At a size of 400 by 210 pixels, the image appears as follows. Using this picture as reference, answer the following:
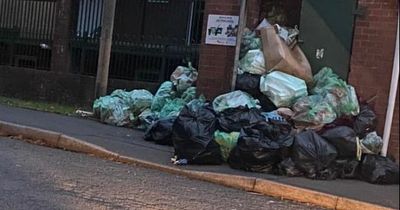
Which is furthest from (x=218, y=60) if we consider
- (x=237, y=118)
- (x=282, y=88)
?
(x=237, y=118)

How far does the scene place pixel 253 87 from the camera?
9273mm

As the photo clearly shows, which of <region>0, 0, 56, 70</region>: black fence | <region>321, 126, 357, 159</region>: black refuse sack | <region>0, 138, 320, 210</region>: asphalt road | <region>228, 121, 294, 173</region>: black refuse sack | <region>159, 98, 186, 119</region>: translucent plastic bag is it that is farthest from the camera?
<region>0, 0, 56, 70</region>: black fence

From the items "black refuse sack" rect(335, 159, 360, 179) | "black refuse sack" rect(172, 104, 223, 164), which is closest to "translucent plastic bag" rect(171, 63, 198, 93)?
"black refuse sack" rect(172, 104, 223, 164)

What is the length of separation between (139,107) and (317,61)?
3163mm

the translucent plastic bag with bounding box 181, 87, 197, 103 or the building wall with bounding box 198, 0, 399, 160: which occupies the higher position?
the building wall with bounding box 198, 0, 399, 160

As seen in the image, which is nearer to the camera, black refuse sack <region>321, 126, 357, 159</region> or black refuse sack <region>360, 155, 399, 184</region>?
black refuse sack <region>360, 155, 399, 184</region>

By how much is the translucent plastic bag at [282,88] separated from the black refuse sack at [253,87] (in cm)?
14

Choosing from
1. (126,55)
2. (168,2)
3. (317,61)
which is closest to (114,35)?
(126,55)

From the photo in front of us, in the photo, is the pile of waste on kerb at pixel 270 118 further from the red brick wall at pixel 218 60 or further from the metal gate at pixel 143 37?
the metal gate at pixel 143 37

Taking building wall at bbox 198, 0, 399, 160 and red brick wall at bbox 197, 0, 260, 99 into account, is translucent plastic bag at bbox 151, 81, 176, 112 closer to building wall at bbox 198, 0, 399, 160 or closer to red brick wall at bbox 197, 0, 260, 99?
red brick wall at bbox 197, 0, 260, 99

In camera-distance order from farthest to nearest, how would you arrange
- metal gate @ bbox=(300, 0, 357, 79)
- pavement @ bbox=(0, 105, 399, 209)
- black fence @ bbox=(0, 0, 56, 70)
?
black fence @ bbox=(0, 0, 56, 70) < metal gate @ bbox=(300, 0, 357, 79) < pavement @ bbox=(0, 105, 399, 209)

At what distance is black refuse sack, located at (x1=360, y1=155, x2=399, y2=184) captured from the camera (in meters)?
6.85

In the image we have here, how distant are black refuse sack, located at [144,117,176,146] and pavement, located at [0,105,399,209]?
159 mm

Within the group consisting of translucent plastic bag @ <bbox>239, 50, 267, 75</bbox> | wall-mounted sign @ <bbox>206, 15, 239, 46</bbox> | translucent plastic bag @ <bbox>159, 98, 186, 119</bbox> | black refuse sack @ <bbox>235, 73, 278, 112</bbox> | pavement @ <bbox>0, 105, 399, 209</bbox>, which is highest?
wall-mounted sign @ <bbox>206, 15, 239, 46</bbox>
